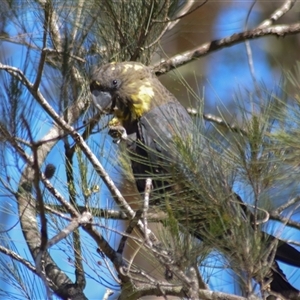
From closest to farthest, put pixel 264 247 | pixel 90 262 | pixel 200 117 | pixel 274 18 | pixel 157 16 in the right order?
pixel 264 247, pixel 200 117, pixel 90 262, pixel 157 16, pixel 274 18

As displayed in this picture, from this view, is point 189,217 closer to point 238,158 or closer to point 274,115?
point 238,158

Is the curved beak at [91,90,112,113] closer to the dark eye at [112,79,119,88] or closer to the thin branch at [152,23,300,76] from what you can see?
the dark eye at [112,79,119,88]

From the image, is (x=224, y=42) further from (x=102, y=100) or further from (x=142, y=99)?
(x=102, y=100)

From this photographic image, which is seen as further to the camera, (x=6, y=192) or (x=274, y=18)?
(x=274, y=18)

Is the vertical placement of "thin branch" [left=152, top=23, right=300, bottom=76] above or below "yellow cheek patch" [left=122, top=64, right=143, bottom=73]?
above

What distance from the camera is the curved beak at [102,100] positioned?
276 centimetres

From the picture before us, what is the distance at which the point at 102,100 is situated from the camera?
2.84 metres

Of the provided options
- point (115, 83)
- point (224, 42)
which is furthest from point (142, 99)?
point (224, 42)

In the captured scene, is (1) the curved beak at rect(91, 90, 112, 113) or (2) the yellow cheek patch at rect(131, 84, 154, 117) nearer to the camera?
(1) the curved beak at rect(91, 90, 112, 113)

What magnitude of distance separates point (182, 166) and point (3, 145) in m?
0.48

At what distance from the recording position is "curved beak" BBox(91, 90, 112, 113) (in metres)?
2.76

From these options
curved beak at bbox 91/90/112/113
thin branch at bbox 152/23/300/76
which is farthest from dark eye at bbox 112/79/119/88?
thin branch at bbox 152/23/300/76

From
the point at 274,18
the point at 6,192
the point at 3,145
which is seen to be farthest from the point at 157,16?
the point at 3,145

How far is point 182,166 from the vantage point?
202cm
